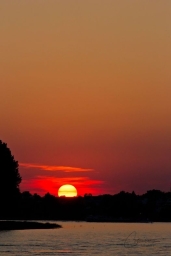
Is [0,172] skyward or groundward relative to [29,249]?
skyward

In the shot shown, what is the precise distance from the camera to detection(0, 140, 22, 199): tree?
156 m

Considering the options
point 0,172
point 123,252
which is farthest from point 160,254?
point 0,172

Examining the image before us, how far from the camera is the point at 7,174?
6161 inches

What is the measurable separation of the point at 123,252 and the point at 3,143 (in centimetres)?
5787

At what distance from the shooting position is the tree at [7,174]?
512 feet

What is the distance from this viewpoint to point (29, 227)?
174 metres

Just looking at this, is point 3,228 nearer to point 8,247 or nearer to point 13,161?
point 13,161

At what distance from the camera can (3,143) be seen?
159750mm

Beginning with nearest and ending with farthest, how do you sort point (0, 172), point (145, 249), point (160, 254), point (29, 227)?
point (160, 254), point (145, 249), point (0, 172), point (29, 227)

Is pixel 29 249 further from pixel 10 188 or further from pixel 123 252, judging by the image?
pixel 10 188

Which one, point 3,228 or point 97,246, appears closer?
point 97,246

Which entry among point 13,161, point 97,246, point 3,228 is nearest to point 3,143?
point 13,161

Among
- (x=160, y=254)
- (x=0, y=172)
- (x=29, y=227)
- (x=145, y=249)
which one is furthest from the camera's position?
(x=29, y=227)

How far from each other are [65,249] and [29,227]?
214 ft
